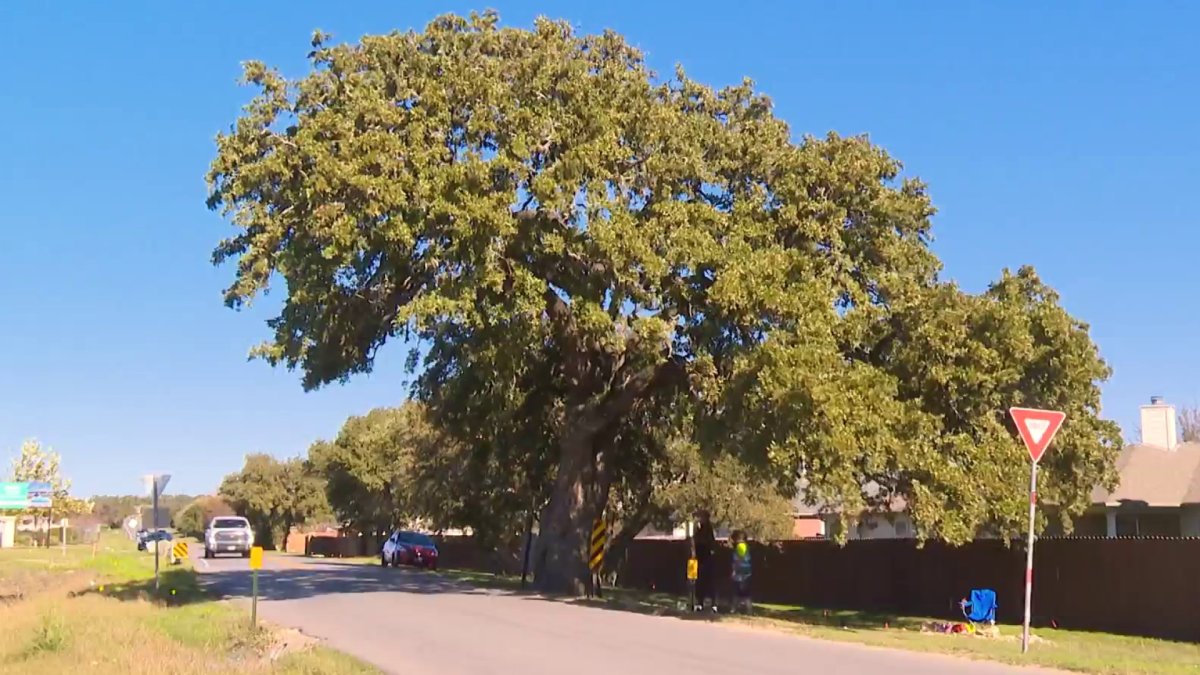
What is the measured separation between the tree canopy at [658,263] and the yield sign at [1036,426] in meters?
4.45

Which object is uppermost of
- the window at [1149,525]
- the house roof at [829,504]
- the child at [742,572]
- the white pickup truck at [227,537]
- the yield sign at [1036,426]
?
the yield sign at [1036,426]

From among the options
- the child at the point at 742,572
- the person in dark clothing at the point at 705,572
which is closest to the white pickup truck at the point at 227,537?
the person in dark clothing at the point at 705,572

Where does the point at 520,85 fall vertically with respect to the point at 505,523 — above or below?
above

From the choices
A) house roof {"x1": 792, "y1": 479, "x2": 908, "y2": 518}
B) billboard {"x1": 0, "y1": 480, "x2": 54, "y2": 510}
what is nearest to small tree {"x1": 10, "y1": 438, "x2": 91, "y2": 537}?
billboard {"x1": 0, "y1": 480, "x2": 54, "y2": 510}

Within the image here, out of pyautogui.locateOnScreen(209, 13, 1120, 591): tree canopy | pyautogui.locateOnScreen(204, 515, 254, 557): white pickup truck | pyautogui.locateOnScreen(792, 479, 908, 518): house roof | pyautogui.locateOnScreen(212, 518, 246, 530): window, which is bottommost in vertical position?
pyautogui.locateOnScreen(204, 515, 254, 557): white pickup truck

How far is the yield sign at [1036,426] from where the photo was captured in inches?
664

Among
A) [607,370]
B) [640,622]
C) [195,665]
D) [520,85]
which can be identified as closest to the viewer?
[195,665]

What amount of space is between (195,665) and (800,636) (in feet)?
32.1

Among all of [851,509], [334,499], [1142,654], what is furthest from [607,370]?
[334,499]

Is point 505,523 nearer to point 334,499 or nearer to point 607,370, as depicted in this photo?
point 607,370

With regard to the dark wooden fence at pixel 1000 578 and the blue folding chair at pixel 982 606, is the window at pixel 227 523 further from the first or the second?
the blue folding chair at pixel 982 606

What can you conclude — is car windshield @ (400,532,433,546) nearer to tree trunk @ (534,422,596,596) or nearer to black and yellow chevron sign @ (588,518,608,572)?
tree trunk @ (534,422,596,596)

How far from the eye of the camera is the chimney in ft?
126

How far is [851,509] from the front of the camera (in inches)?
870
